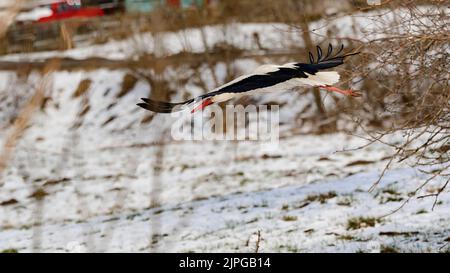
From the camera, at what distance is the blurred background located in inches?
190

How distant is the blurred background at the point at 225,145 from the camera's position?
190 inches

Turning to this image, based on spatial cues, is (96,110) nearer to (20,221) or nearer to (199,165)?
(199,165)

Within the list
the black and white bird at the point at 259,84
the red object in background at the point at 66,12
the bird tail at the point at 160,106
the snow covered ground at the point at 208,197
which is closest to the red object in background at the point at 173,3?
the snow covered ground at the point at 208,197

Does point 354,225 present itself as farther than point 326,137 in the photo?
No

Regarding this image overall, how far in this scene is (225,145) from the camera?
15.1m

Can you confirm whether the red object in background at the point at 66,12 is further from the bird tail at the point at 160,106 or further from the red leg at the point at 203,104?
the red leg at the point at 203,104

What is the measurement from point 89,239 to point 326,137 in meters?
7.37

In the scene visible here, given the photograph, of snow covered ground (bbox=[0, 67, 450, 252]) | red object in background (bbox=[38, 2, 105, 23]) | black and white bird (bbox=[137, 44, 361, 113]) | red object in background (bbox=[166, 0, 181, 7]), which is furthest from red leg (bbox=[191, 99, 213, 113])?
red object in background (bbox=[166, 0, 181, 7])

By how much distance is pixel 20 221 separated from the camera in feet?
37.2

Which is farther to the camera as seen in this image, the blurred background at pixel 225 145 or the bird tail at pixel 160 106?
the blurred background at pixel 225 145

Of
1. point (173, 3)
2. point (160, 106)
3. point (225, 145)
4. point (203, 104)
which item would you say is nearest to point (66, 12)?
point (173, 3)

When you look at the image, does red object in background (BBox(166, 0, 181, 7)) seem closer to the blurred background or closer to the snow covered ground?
the blurred background
